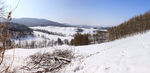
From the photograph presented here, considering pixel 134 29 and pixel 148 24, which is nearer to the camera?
pixel 148 24

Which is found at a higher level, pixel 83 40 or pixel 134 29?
pixel 134 29

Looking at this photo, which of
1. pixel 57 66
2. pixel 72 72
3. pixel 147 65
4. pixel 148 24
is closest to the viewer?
pixel 147 65

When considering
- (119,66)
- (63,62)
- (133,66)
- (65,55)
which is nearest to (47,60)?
(63,62)

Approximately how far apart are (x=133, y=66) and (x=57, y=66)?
8.70 ft

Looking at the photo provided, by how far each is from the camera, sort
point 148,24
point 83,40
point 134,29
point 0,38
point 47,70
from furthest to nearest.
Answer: point 83,40
point 134,29
point 148,24
point 47,70
point 0,38

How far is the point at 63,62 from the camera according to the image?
15.2 feet

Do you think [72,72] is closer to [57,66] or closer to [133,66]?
[57,66]

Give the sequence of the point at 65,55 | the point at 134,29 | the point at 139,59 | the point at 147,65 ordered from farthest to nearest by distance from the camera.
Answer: the point at 134,29
the point at 65,55
the point at 139,59
the point at 147,65

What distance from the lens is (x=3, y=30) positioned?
842 mm

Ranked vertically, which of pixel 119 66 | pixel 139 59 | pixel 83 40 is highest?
pixel 139 59

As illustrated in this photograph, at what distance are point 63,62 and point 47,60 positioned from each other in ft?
2.37

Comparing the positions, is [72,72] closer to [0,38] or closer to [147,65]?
[147,65]

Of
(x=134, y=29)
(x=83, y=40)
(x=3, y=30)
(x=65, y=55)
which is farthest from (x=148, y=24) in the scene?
(x=3, y=30)

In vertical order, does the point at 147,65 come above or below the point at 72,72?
above
